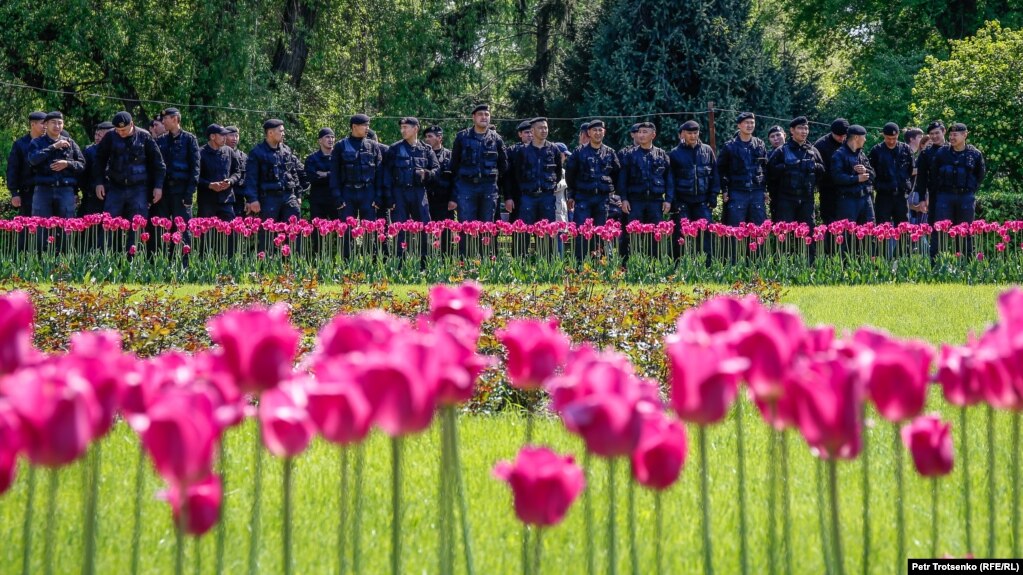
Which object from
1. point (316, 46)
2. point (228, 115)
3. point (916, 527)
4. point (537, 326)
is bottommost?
point (916, 527)

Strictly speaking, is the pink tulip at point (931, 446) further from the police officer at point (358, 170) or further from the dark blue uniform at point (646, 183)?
the police officer at point (358, 170)

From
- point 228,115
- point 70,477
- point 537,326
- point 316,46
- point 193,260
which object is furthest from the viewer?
point 316,46

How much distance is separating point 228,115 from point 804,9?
791 inches

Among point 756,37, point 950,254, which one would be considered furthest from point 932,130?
point 756,37

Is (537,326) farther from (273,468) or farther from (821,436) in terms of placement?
(273,468)

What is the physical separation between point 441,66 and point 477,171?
14.8 meters

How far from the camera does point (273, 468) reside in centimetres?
529

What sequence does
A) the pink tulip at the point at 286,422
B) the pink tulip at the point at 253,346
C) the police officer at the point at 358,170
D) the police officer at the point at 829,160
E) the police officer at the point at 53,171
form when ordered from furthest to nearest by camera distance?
1. the police officer at the point at 829,160
2. the police officer at the point at 358,170
3. the police officer at the point at 53,171
4. the pink tulip at the point at 253,346
5. the pink tulip at the point at 286,422

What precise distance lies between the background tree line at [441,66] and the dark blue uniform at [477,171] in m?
9.88

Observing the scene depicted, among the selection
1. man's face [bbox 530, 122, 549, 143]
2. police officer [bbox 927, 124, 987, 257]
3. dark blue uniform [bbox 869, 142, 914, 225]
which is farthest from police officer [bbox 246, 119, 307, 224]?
police officer [bbox 927, 124, 987, 257]

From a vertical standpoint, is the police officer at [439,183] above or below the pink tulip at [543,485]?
above

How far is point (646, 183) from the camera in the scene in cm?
1612

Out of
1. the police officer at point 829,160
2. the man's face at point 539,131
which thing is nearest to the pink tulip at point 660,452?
the man's face at point 539,131

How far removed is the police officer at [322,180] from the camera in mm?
17031
